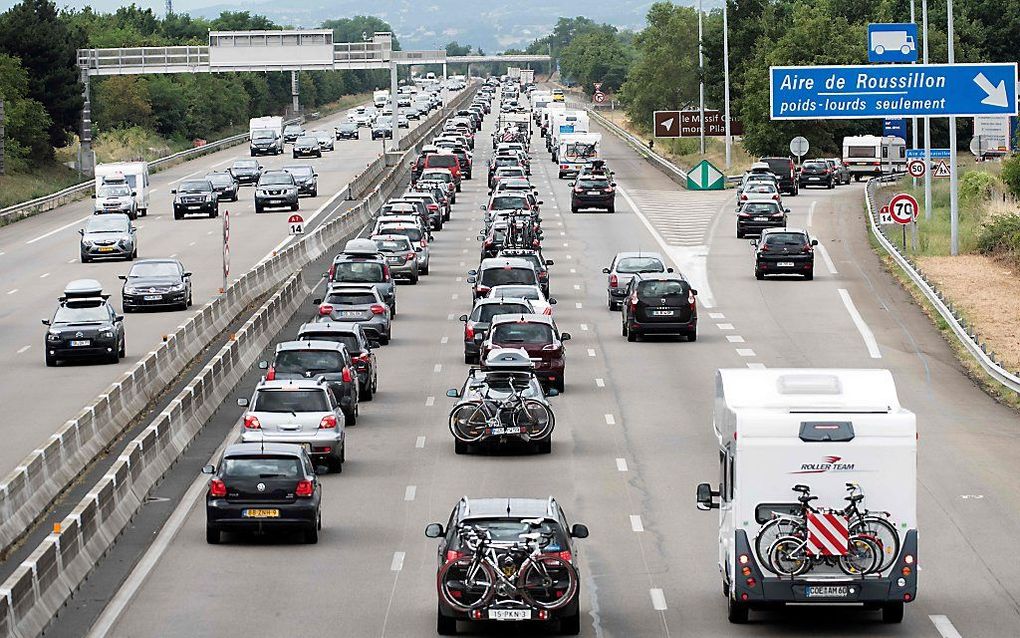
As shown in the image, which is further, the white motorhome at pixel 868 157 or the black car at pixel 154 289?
the white motorhome at pixel 868 157

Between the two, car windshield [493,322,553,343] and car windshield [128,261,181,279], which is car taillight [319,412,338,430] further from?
car windshield [128,261,181,279]

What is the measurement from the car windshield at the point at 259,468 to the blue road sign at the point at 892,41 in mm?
48334

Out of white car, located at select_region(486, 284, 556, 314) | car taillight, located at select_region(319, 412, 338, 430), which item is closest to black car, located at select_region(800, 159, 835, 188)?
white car, located at select_region(486, 284, 556, 314)

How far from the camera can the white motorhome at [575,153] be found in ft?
361

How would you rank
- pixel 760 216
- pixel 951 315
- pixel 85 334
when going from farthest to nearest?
pixel 760 216
pixel 951 315
pixel 85 334

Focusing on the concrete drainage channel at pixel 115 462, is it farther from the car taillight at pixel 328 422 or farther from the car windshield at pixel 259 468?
the car taillight at pixel 328 422

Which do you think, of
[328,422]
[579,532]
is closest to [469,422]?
[328,422]

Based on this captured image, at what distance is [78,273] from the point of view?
62.6 meters

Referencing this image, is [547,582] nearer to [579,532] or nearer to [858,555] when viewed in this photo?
[579,532]

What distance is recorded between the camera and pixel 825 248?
67.4 metres

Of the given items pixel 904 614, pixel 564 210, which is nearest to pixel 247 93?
pixel 564 210

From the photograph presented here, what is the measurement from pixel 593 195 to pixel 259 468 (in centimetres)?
6174

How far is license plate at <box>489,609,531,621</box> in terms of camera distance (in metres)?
18.6

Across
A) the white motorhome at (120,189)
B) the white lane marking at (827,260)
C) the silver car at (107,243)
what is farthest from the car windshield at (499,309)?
the white motorhome at (120,189)
